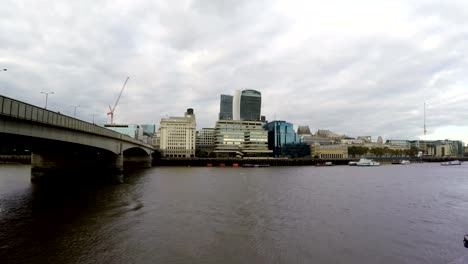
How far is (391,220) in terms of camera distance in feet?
71.9

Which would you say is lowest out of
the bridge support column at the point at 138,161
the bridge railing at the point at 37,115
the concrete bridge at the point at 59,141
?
the bridge support column at the point at 138,161

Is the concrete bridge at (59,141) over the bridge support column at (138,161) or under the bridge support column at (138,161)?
over

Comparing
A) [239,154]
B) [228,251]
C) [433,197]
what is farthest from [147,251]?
[239,154]

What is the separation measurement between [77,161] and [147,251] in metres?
54.6

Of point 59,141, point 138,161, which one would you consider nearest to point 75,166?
point 59,141

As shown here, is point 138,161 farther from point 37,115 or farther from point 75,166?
point 37,115

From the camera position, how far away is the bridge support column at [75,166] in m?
53.3

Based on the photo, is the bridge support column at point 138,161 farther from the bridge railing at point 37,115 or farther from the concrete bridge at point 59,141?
the bridge railing at point 37,115

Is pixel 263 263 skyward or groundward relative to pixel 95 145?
groundward

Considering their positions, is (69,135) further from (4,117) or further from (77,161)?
(77,161)

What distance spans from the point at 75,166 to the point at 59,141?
29222mm

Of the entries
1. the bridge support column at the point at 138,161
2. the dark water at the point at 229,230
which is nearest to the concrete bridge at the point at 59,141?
the dark water at the point at 229,230

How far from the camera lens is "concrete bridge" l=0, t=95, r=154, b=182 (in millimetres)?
24141

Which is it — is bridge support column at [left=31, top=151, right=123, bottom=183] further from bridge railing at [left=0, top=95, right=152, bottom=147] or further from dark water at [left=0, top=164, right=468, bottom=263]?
dark water at [left=0, top=164, right=468, bottom=263]
